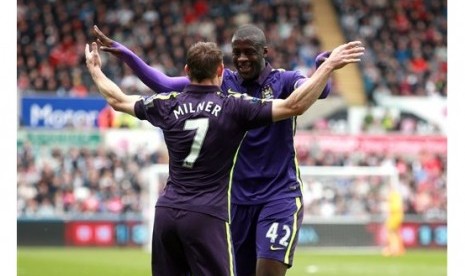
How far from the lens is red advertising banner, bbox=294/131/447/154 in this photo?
28.7 metres

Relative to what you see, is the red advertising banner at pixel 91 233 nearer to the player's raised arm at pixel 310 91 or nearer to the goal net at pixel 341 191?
the goal net at pixel 341 191

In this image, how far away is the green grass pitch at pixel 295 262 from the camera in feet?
60.2

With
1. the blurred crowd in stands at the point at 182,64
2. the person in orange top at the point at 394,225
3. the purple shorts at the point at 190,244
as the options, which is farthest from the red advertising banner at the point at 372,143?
the purple shorts at the point at 190,244

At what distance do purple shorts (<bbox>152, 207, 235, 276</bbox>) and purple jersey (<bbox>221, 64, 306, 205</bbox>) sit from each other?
3.58ft

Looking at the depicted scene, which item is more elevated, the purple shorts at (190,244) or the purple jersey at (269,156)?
the purple jersey at (269,156)

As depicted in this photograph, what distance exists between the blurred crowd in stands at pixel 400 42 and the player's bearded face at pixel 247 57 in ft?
79.3

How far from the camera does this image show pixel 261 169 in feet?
27.1

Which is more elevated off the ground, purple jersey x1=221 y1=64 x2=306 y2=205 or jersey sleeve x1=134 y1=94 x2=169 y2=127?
jersey sleeve x1=134 y1=94 x2=169 y2=127

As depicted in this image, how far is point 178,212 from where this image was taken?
7.15 m

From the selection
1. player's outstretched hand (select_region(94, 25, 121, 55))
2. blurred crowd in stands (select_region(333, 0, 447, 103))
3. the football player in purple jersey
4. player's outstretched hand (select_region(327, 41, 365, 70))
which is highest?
blurred crowd in stands (select_region(333, 0, 447, 103))

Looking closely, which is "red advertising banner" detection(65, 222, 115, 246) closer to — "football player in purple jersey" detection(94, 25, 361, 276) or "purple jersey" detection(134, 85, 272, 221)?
"football player in purple jersey" detection(94, 25, 361, 276)

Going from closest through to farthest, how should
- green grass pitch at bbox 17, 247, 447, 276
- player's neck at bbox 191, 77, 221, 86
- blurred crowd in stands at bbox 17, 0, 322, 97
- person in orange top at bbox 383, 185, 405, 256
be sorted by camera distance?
1. player's neck at bbox 191, 77, 221, 86
2. green grass pitch at bbox 17, 247, 447, 276
3. person in orange top at bbox 383, 185, 405, 256
4. blurred crowd in stands at bbox 17, 0, 322, 97

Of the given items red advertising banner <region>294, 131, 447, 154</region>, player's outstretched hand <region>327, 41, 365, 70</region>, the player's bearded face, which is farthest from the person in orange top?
player's outstretched hand <region>327, 41, 365, 70</region>

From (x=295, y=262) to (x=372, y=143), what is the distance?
8199 millimetres
